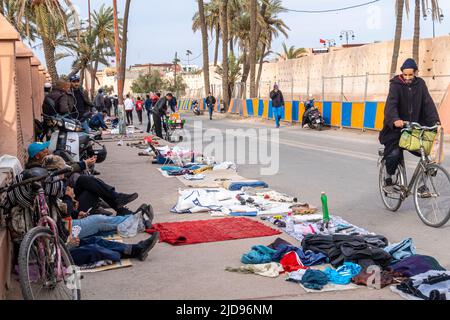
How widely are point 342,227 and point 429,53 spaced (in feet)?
79.4

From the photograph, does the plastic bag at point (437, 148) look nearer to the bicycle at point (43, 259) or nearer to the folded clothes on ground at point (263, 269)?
the folded clothes on ground at point (263, 269)

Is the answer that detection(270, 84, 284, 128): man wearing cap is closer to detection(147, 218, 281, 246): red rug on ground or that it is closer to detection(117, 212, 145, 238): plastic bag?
detection(147, 218, 281, 246): red rug on ground

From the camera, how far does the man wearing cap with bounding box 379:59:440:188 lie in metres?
7.82

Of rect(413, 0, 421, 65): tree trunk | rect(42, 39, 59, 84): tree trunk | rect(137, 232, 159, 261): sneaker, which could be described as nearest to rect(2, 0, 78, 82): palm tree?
rect(42, 39, 59, 84): tree trunk

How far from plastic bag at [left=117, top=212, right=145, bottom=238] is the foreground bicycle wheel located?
2.10 meters

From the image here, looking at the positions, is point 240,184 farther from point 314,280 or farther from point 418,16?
point 418,16

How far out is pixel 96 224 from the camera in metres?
6.53

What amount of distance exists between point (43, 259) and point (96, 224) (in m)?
2.24

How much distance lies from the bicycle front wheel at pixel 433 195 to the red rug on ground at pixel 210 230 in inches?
78.2

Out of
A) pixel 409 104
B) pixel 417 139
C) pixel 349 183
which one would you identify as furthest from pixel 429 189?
pixel 349 183

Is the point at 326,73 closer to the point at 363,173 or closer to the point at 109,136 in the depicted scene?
the point at 109,136

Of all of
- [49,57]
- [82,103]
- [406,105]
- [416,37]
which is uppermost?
[416,37]

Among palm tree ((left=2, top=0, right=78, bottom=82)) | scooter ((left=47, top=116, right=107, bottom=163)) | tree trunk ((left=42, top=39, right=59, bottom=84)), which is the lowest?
scooter ((left=47, top=116, right=107, bottom=163))

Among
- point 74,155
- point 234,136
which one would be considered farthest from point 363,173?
point 234,136
